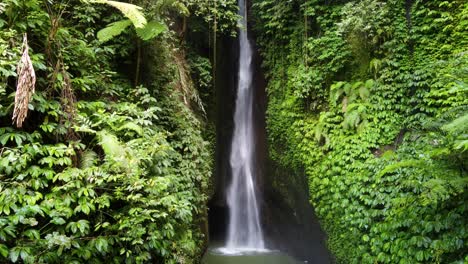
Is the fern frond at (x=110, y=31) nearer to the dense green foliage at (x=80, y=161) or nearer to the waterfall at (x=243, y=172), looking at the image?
the dense green foliage at (x=80, y=161)

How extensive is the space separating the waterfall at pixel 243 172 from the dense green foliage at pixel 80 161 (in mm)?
5123

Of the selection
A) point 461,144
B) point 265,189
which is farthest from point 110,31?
point 265,189

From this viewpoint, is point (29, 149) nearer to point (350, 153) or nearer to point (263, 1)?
point (350, 153)

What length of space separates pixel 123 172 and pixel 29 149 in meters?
1.13

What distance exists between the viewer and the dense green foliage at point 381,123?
4992 mm

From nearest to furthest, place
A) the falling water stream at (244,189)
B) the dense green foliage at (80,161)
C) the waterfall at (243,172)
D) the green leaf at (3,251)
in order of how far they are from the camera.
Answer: the green leaf at (3,251) → the dense green foliage at (80,161) → the falling water stream at (244,189) → the waterfall at (243,172)

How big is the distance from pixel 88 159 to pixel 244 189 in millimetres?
7906

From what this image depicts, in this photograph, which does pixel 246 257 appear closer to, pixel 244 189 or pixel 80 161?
pixel 244 189

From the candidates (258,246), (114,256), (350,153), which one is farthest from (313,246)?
(114,256)

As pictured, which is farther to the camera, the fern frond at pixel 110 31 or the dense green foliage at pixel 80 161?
the fern frond at pixel 110 31

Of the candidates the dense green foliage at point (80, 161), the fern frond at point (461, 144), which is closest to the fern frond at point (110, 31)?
the dense green foliage at point (80, 161)

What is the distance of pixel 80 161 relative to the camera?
447cm

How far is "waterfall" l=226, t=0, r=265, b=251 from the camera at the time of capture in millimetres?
11133

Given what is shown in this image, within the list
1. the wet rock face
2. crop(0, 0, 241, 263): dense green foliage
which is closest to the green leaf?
crop(0, 0, 241, 263): dense green foliage
